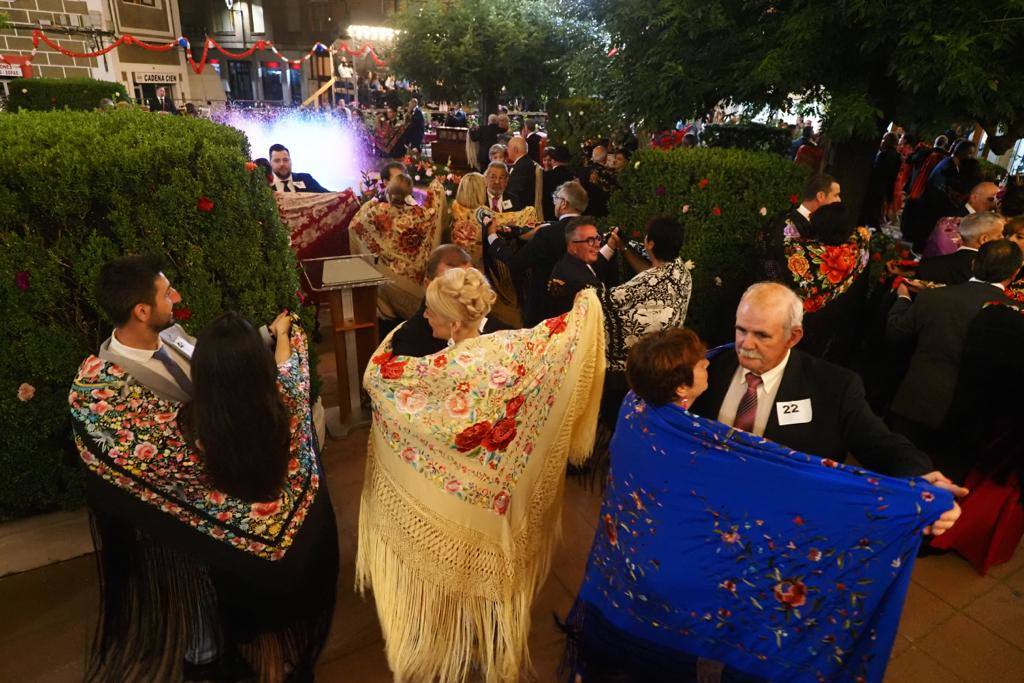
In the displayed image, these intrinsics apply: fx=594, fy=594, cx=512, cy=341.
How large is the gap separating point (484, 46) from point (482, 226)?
8.26m

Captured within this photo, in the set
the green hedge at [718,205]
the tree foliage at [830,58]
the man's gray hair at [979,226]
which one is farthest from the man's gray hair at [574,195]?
the man's gray hair at [979,226]

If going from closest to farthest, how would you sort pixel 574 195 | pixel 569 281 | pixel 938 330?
pixel 938 330
pixel 569 281
pixel 574 195

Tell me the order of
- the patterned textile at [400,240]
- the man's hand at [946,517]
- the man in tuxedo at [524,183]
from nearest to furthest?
the man's hand at [946,517]
the patterned textile at [400,240]
the man in tuxedo at [524,183]

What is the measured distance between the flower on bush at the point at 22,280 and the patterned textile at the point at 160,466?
1.08 meters

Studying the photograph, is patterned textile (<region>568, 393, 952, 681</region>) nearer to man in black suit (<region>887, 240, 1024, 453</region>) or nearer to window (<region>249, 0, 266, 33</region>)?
man in black suit (<region>887, 240, 1024, 453</region>)

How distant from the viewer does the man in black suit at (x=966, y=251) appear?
152 inches

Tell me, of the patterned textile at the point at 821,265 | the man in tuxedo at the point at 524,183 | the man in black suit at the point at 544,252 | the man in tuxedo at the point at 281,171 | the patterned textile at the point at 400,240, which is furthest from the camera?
the man in tuxedo at the point at 524,183

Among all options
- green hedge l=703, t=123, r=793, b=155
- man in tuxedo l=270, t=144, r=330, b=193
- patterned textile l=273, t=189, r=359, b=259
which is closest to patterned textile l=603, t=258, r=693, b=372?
patterned textile l=273, t=189, r=359, b=259

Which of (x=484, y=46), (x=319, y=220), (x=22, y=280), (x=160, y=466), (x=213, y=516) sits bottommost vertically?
A: (x=213, y=516)

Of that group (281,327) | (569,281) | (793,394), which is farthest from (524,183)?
(793,394)

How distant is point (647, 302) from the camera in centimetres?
346

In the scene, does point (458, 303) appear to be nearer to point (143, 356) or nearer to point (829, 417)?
point (143, 356)

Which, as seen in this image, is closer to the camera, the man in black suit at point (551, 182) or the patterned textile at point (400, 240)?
the patterned textile at point (400, 240)

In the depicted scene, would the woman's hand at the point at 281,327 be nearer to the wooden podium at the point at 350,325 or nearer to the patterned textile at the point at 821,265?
the wooden podium at the point at 350,325
